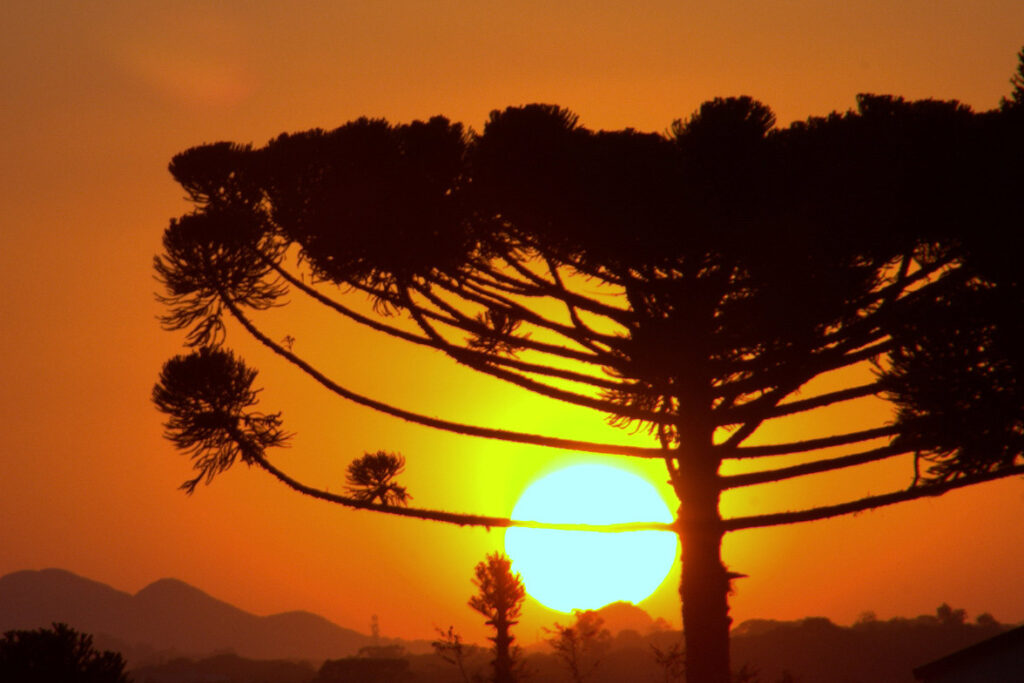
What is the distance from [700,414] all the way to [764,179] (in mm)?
1799

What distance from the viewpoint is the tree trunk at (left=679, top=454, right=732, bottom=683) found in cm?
857

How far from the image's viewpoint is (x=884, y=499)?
324 inches

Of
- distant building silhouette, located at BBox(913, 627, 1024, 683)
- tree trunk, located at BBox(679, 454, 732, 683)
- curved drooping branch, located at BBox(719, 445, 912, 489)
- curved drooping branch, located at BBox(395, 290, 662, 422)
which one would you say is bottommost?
distant building silhouette, located at BBox(913, 627, 1024, 683)

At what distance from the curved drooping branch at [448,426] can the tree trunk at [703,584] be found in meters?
0.41

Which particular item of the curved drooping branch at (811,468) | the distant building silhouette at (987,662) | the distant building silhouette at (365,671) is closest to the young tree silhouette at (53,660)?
the curved drooping branch at (811,468)

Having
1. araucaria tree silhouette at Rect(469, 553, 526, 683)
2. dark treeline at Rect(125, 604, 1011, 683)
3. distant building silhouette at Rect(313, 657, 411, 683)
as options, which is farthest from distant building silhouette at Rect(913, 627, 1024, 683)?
distant building silhouette at Rect(313, 657, 411, 683)

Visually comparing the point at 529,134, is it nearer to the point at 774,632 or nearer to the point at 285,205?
the point at 285,205

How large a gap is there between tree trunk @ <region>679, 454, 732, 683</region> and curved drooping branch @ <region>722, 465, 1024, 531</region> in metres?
0.41

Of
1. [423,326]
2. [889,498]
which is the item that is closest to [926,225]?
[889,498]

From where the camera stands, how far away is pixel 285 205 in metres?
9.58

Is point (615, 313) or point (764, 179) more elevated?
point (764, 179)

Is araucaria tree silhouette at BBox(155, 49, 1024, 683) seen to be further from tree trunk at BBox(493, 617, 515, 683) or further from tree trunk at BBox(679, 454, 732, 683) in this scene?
tree trunk at BBox(493, 617, 515, 683)

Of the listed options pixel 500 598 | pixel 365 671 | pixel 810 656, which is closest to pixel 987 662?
pixel 500 598

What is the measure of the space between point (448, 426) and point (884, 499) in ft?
10.5
